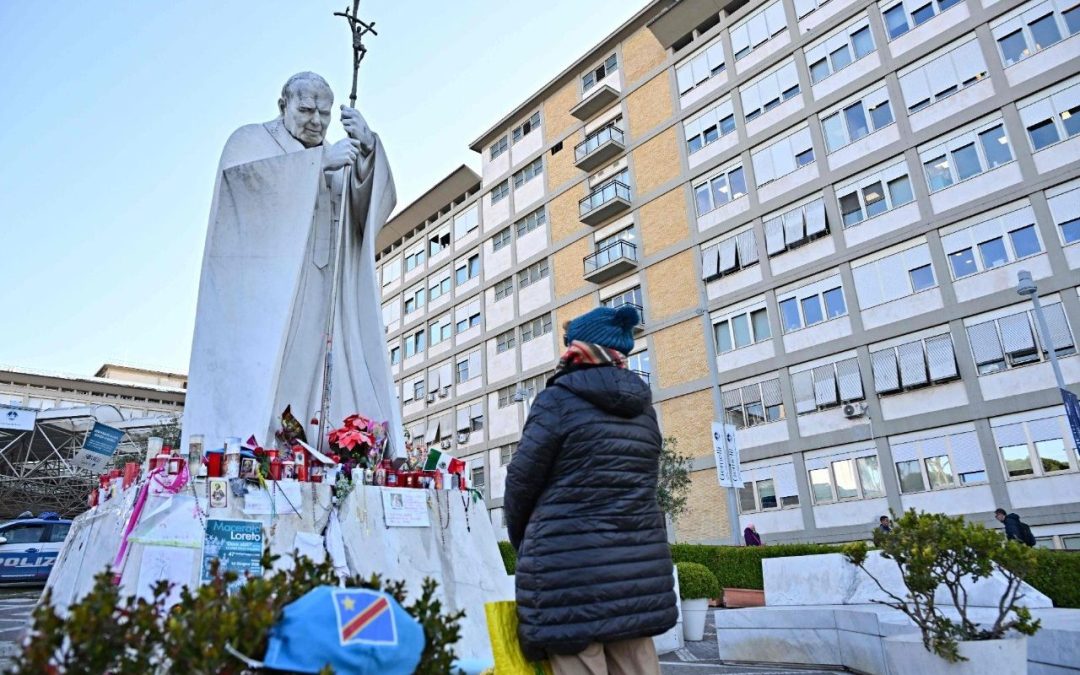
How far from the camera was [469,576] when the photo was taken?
5059 mm

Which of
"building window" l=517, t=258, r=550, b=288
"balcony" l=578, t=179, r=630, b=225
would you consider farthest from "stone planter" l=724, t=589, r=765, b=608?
"building window" l=517, t=258, r=550, b=288

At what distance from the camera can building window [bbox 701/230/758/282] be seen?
2564 centimetres

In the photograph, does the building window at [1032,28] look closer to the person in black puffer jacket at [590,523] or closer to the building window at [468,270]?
the person in black puffer jacket at [590,523]

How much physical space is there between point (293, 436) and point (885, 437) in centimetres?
1986

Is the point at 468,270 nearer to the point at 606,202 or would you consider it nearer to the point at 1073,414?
the point at 606,202

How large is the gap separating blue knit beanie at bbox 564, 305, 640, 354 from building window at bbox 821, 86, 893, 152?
933 inches

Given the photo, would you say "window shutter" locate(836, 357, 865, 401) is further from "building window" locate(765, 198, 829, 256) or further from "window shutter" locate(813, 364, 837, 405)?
"building window" locate(765, 198, 829, 256)

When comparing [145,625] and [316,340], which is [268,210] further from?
[145,625]

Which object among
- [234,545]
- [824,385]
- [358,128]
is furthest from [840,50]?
[234,545]

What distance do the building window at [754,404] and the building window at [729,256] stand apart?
436 centimetres

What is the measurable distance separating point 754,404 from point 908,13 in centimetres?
1363

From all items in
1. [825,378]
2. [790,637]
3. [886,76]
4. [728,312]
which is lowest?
[790,637]

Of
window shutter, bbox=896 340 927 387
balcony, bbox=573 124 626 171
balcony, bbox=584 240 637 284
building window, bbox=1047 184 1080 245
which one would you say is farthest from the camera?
balcony, bbox=573 124 626 171

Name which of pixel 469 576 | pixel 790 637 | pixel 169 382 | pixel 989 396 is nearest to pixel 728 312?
pixel 989 396
